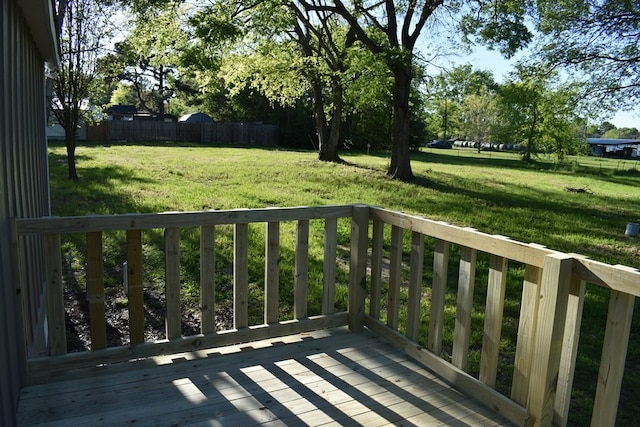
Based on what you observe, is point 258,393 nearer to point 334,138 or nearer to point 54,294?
point 54,294

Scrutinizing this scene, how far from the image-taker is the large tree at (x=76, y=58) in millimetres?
10375

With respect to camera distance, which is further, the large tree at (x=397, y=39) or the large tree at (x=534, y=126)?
the large tree at (x=534, y=126)

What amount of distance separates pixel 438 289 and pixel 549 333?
77cm

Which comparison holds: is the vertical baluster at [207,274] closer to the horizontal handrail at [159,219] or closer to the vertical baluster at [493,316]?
the horizontal handrail at [159,219]

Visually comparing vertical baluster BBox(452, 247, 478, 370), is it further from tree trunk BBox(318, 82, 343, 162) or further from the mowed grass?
tree trunk BBox(318, 82, 343, 162)

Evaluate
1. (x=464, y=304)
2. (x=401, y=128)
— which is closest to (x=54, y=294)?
(x=464, y=304)

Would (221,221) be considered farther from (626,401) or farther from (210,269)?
(626,401)

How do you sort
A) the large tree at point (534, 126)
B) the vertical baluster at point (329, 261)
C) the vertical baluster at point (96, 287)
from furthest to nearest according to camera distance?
the large tree at point (534, 126) < the vertical baluster at point (329, 261) < the vertical baluster at point (96, 287)

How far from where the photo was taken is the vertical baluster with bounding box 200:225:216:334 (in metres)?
3.04

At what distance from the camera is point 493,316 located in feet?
8.56

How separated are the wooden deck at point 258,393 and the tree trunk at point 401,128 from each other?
11.0 meters

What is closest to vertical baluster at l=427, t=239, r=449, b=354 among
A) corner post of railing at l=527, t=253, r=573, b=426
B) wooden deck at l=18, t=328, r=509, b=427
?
wooden deck at l=18, t=328, r=509, b=427

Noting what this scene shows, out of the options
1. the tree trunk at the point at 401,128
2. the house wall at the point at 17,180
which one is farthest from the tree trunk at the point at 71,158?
the tree trunk at the point at 401,128

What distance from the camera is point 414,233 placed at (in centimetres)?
312
